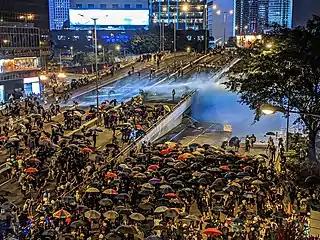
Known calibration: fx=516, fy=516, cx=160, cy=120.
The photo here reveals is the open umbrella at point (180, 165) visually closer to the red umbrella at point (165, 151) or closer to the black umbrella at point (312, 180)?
the red umbrella at point (165, 151)

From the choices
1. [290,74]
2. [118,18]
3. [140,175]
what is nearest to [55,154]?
[140,175]

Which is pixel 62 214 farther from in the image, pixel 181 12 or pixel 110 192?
pixel 181 12

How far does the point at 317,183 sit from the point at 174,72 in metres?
47.1

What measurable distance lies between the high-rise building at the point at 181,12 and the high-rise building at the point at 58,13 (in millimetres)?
28106

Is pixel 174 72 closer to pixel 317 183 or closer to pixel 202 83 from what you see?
pixel 202 83

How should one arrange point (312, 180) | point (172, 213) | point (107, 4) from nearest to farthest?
1. point (172, 213)
2. point (312, 180)
3. point (107, 4)

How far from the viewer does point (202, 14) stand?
506 ft

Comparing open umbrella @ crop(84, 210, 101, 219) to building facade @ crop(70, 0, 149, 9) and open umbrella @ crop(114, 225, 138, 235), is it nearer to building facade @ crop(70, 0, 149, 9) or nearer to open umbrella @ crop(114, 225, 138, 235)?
open umbrella @ crop(114, 225, 138, 235)

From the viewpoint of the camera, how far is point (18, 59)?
69125 millimetres

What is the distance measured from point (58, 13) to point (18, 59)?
97.4 meters

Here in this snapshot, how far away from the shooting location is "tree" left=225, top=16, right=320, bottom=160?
27.7 m

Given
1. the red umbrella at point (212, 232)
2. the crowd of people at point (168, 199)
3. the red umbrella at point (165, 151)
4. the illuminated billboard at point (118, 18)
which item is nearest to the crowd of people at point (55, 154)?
the crowd of people at point (168, 199)

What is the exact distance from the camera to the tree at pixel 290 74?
27.7m

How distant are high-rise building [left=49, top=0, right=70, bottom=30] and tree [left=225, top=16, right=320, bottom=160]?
137 metres
